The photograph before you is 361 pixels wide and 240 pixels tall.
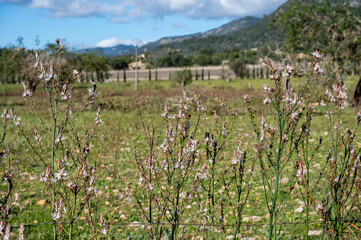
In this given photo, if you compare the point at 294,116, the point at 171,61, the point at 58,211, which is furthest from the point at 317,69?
the point at 171,61

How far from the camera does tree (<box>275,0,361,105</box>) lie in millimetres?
13984

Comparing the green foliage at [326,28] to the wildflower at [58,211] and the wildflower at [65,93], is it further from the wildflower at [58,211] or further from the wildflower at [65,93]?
the wildflower at [58,211]

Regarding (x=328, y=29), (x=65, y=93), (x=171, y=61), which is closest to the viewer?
(x=65, y=93)

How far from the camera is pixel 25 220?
4.54m

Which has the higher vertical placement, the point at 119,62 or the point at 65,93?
the point at 119,62

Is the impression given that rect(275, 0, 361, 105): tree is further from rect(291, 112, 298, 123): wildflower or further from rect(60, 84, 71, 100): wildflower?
rect(60, 84, 71, 100): wildflower

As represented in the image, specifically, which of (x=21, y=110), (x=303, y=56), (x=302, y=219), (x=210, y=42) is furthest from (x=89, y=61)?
(x=210, y=42)

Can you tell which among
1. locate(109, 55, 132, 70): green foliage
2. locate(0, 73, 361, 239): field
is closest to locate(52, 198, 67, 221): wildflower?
locate(0, 73, 361, 239): field

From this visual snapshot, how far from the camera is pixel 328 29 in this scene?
1441cm

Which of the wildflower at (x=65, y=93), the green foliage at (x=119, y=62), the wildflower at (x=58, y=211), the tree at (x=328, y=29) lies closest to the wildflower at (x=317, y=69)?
the wildflower at (x=65, y=93)

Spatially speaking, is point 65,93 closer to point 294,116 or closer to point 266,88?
point 266,88

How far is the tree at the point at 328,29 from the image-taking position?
1398 cm

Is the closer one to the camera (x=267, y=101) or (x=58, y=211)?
(x=58, y=211)

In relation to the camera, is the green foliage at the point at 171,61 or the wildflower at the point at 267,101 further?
the green foliage at the point at 171,61
